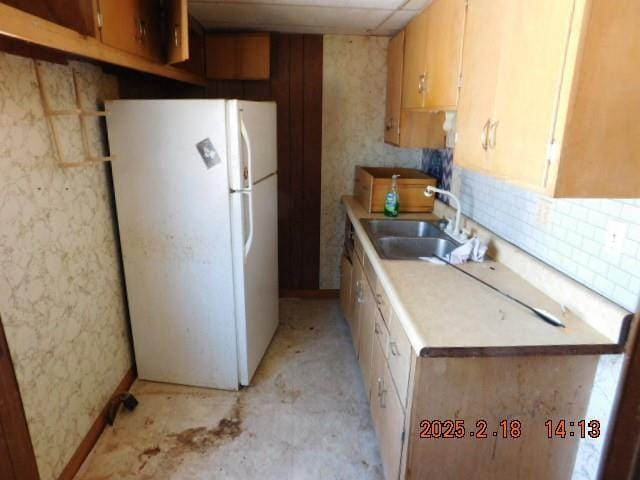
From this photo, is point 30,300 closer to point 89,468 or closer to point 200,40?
point 89,468

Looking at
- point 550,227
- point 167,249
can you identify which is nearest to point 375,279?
point 550,227

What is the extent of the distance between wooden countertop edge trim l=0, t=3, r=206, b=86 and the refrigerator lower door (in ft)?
2.49

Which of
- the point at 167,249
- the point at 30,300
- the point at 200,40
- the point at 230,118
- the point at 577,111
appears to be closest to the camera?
the point at 577,111

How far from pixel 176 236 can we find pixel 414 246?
1.31 m

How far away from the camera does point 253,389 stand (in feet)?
8.09

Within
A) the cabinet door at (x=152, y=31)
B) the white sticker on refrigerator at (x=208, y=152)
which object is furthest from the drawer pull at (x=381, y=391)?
the cabinet door at (x=152, y=31)

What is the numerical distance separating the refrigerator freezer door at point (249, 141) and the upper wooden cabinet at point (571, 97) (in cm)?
123

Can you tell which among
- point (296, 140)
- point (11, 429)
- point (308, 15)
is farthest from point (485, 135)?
point (296, 140)

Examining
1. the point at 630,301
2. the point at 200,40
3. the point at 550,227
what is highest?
the point at 200,40

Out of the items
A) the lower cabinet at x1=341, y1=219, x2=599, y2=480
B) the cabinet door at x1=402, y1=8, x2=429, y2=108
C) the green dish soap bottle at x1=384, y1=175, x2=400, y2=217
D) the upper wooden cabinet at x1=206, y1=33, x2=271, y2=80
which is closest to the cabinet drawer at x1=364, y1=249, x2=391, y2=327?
the lower cabinet at x1=341, y1=219, x2=599, y2=480

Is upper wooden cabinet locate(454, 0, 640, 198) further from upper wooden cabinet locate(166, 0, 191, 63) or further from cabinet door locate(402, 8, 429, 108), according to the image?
upper wooden cabinet locate(166, 0, 191, 63)

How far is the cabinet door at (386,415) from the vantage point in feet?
5.08

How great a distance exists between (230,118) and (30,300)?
3.78 ft

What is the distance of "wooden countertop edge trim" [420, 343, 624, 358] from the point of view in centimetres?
125
